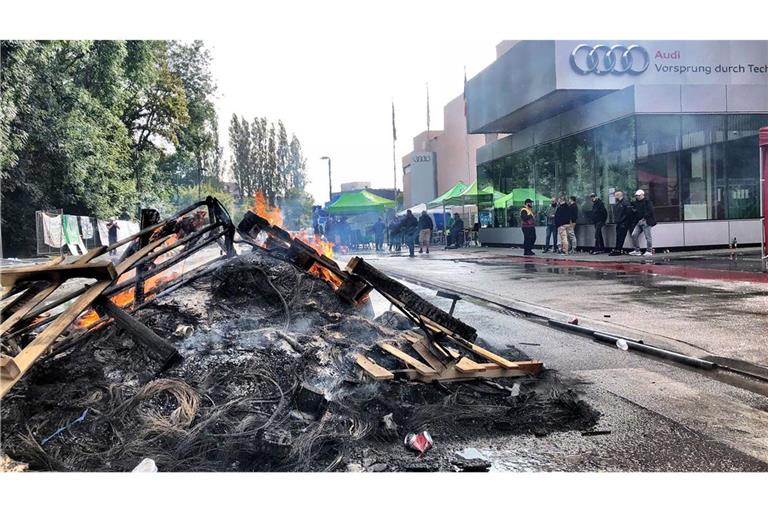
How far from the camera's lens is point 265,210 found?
354cm

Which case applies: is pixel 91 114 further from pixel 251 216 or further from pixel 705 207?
pixel 705 207

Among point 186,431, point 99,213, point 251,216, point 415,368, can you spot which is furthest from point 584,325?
point 99,213

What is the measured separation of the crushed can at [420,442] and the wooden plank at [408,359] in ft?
1.97

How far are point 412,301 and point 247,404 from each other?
114 centimetres

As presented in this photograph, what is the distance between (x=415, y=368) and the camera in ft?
10.7

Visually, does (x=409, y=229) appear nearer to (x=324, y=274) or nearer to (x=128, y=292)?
(x=324, y=274)

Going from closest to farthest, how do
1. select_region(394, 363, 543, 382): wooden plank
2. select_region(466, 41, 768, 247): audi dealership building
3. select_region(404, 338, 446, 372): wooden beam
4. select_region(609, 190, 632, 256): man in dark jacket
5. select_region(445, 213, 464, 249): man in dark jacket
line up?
select_region(394, 363, 543, 382): wooden plank, select_region(404, 338, 446, 372): wooden beam, select_region(466, 41, 768, 247): audi dealership building, select_region(445, 213, 464, 249): man in dark jacket, select_region(609, 190, 632, 256): man in dark jacket

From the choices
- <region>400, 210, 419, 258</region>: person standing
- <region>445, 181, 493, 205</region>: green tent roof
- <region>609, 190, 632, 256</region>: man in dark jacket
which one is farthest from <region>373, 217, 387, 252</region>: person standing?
<region>609, 190, 632, 256</region>: man in dark jacket

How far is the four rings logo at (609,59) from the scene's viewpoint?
367cm

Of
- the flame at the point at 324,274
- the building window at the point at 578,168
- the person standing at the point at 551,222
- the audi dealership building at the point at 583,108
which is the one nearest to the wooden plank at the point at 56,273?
the flame at the point at 324,274

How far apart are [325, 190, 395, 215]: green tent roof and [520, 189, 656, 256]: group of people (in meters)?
2.04

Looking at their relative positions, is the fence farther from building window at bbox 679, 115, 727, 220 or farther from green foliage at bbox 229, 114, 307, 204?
building window at bbox 679, 115, 727, 220

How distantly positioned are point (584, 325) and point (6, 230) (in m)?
4.67

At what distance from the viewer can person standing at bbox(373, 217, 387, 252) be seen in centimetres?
398
